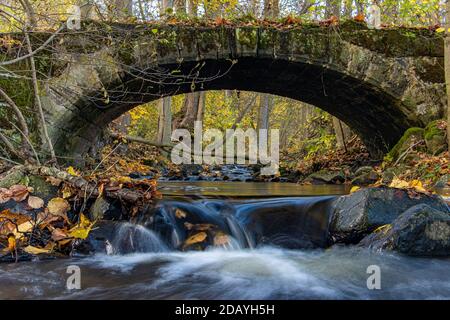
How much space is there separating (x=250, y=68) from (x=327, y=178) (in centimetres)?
322

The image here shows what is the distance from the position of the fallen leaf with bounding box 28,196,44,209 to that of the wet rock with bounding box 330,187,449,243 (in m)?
3.18

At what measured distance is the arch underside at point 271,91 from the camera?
734 centimetres

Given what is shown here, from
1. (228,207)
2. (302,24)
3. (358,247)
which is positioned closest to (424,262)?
(358,247)

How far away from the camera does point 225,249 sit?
13.6ft

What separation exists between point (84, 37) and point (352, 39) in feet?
15.9

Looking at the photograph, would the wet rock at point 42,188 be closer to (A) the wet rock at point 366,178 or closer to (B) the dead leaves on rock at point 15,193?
(B) the dead leaves on rock at point 15,193

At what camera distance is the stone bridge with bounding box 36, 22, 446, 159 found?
22.4ft

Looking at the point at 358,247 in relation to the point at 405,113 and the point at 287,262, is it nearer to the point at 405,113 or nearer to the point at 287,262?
the point at 287,262

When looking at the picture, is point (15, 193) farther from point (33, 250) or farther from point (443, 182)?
point (443, 182)

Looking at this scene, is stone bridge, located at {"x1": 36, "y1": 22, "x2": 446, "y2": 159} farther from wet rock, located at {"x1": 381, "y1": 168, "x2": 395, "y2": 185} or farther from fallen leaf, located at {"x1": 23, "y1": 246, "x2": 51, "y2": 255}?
fallen leaf, located at {"x1": 23, "y1": 246, "x2": 51, "y2": 255}

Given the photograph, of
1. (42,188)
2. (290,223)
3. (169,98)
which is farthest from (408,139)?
(169,98)

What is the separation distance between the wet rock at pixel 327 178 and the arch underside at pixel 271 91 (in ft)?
4.58

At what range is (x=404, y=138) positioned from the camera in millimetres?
8086
